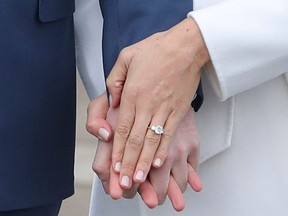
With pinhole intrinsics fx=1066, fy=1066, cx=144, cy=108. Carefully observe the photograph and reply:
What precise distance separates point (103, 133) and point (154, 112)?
11 centimetres

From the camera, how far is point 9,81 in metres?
1.83

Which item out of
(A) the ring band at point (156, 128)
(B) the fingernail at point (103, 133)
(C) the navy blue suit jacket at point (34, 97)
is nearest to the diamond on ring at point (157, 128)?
(A) the ring band at point (156, 128)

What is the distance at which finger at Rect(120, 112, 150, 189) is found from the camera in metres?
1.69

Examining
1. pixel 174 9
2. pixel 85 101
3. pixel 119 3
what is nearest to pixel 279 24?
pixel 174 9

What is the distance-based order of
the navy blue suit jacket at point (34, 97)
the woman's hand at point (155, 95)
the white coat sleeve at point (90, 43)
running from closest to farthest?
the woman's hand at point (155, 95) < the navy blue suit jacket at point (34, 97) < the white coat sleeve at point (90, 43)

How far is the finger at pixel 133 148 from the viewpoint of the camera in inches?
66.6

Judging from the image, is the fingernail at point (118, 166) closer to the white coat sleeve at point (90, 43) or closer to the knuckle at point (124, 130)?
the knuckle at point (124, 130)

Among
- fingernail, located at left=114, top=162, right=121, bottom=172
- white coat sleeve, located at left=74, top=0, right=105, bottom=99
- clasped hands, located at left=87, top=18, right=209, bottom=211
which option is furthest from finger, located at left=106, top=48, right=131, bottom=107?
white coat sleeve, located at left=74, top=0, right=105, bottom=99

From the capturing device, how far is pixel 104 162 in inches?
69.1

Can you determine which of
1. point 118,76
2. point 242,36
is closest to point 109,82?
point 118,76

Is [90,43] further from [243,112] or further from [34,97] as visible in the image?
[243,112]

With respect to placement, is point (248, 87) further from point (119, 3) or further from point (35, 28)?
point (35, 28)

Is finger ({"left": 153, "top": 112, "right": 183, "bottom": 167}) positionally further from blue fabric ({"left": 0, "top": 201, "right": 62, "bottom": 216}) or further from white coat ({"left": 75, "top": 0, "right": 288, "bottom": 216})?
blue fabric ({"left": 0, "top": 201, "right": 62, "bottom": 216})

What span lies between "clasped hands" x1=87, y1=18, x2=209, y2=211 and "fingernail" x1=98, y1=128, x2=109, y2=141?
0.01m
